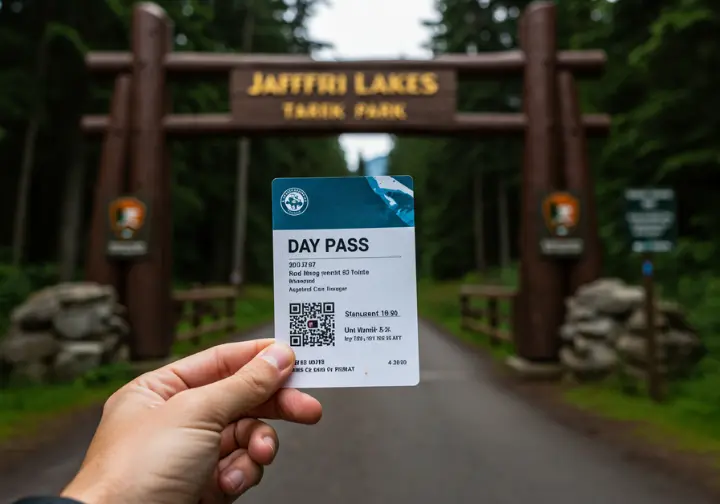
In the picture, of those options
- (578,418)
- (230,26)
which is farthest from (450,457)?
(230,26)

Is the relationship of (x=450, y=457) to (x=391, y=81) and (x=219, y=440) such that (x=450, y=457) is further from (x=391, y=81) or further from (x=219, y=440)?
(x=391, y=81)

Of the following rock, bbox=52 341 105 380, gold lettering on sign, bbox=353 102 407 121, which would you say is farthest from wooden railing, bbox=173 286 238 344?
gold lettering on sign, bbox=353 102 407 121

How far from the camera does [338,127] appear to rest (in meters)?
8.83

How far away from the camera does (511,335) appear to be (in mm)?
10375

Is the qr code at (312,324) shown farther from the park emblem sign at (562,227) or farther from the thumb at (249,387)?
the park emblem sign at (562,227)

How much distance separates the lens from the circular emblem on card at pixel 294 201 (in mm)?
1566

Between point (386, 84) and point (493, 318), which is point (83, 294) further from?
point (493, 318)

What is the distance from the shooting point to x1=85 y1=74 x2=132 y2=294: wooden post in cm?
902

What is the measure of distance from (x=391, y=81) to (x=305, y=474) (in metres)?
5.97

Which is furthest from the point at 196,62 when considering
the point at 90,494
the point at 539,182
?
the point at 90,494

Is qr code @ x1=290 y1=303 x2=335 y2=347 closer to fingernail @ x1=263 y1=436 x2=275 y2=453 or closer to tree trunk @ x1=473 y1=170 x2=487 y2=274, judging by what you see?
fingernail @ x1=263 y1=436 x2=275 y2=453

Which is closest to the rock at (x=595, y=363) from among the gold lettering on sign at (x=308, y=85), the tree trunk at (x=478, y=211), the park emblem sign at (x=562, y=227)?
the park emblem sign at (x=562, y=227)

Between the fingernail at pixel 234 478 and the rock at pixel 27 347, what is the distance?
690 centimetres

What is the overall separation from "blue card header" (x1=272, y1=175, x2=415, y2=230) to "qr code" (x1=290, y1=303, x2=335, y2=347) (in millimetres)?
195
